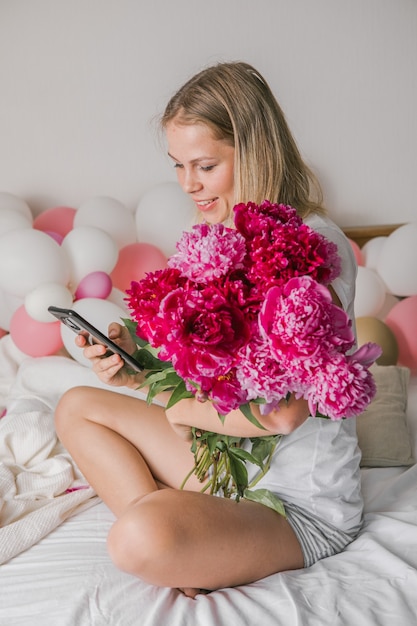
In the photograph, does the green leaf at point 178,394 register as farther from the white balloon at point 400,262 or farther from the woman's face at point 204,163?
the white balloon at point 400,262

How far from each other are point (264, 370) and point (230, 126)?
650 mm

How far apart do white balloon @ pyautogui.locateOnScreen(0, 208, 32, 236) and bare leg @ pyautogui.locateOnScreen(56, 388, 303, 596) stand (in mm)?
1006

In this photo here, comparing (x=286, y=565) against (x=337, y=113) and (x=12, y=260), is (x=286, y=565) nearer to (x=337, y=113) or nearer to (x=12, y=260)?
(x=12, y=260)

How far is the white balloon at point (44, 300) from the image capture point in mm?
2244

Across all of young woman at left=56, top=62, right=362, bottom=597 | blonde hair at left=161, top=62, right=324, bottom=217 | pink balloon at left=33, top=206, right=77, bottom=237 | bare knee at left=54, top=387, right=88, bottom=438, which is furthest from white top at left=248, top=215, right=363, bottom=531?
pink balloon at left=33, top=206, right=77, bottom=237

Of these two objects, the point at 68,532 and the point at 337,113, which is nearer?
the point at 68,532

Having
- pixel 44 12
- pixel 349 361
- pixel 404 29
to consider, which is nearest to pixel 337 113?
pixel 404 29

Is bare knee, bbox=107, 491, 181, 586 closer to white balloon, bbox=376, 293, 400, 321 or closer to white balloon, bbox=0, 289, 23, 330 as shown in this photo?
white balloon, bbox=0, 289, 23, 330

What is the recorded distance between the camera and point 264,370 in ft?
3.61

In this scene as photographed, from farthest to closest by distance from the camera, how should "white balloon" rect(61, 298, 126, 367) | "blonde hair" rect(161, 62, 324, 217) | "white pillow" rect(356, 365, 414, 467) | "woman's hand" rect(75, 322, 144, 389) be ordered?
"white balloon" rect(61, 298, 126, 367), "white pillow" rect(356, 365, 414, 467), "blonde hair" rect(161, 62, 324, 217), "woman's hand" rect(75, 322, 144, 389)

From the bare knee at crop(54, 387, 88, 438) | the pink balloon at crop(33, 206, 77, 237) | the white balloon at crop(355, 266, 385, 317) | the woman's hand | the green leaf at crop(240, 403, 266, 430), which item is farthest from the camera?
the pink balloon at crop(33, 206, 77, 237)

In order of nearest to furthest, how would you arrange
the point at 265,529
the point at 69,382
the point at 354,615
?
the point at 354,615
the point at 265,529
the point at 69,382

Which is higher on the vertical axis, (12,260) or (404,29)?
(404,29)

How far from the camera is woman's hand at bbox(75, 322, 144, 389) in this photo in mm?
1425
